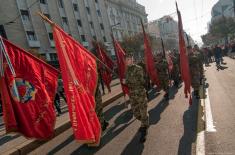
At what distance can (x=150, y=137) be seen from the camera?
20.5 feet

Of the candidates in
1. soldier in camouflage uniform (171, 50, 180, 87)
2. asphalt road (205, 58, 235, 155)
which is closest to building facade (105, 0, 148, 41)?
soldier in camouflage uniform (171, 50, 180, 87)

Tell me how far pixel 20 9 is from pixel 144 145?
28.7 m

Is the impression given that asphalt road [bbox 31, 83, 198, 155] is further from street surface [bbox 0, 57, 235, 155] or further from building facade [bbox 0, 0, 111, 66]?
building facade [bbox 0, 0, 111, 66]

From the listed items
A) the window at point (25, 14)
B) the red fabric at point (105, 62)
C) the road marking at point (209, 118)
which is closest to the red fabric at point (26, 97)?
the road marking at point (209, 118)

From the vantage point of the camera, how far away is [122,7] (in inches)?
2525

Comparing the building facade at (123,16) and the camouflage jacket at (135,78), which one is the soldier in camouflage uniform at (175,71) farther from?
the building facade at (123,16)

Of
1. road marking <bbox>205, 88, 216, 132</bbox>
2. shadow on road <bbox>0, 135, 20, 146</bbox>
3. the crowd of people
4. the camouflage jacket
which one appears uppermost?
the camouflage jacket

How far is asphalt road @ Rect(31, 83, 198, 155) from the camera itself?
18.2ft

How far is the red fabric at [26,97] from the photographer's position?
17.5ft

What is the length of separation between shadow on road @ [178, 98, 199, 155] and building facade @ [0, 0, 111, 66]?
1958cm

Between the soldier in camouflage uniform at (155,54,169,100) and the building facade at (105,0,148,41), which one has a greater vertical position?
the building facade at (105,0,148,41)

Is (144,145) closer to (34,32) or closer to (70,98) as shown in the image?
(70,98)

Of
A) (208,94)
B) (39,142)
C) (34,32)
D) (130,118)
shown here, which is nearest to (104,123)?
(130,118)

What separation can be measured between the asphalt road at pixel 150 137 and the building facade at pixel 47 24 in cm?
1885
